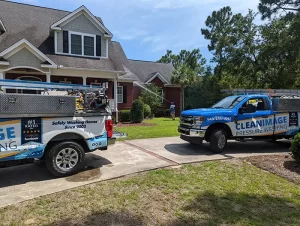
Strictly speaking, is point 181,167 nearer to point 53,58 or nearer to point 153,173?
point 153,173

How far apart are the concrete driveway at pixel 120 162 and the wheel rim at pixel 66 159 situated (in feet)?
0.93

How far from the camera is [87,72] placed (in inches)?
655

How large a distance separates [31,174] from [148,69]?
2377cm

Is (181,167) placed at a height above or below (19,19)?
below

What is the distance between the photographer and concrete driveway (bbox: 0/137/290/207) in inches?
203

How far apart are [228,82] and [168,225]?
2435 cm

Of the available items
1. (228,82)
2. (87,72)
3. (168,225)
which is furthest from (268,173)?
(228,82)

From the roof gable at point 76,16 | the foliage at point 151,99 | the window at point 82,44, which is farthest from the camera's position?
the foliage at point 151,99

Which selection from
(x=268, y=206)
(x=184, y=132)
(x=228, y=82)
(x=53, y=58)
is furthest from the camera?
(x=228, y=82)

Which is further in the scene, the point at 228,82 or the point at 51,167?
the point at 228,82

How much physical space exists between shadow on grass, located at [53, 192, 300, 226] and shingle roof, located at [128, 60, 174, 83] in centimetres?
2230

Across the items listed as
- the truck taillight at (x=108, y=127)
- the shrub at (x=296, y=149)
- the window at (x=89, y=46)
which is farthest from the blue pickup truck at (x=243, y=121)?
the window at (x=89, y=46)

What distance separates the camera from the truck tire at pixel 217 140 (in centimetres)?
831

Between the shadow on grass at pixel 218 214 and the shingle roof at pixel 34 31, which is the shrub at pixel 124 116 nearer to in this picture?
the shingle roof at pixel 34 31
